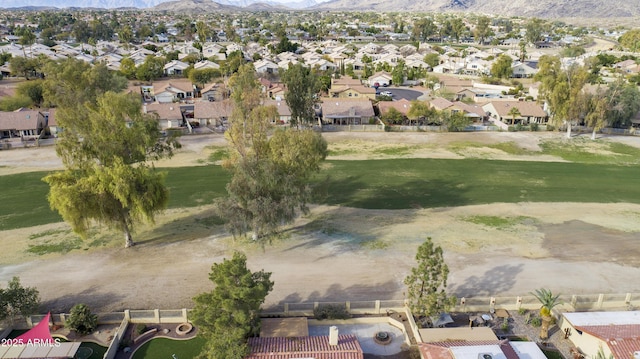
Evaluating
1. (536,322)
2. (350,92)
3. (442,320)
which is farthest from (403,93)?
(442,320)


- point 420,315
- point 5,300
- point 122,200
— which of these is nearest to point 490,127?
point 420,315

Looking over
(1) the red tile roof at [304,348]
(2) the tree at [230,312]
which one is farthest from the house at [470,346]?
(2) the tree at [230,312]

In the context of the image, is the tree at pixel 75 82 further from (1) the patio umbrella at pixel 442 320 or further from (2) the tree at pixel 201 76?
(1) the patio umbrella at pixel 442 320

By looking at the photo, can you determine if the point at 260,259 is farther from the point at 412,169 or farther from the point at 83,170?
the point at 412,169

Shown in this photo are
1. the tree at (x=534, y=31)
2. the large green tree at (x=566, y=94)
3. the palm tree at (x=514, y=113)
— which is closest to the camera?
the large green tree at (x=566, y=94)

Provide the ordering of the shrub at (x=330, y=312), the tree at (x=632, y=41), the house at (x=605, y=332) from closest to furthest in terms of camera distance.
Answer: the house at (x=605, y=332) → the shrub at (x=330, y=312) → the tree at (x=632, y=41)

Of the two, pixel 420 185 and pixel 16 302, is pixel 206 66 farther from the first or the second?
pixel 16 302
